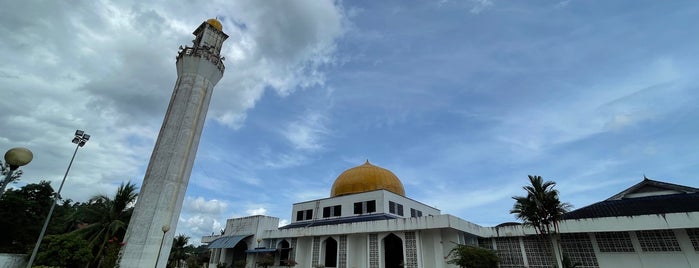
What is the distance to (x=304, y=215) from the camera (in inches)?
1316

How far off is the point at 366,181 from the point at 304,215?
26.0 ft

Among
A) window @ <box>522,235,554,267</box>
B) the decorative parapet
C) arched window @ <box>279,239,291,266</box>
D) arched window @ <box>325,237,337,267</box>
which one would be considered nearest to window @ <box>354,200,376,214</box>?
arched window @ <box>325,237,337,267</box>

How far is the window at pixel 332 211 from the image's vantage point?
3077cm

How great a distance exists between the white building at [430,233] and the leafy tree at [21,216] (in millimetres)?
18680

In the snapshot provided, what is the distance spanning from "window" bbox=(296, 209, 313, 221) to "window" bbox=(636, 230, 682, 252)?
25.6m

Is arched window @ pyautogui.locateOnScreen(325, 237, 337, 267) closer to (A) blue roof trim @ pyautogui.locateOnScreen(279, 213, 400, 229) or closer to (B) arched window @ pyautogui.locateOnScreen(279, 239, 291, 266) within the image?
(A) blue roof trim @ pyautogui.locateOnScreen(279, 213, 400, 229)

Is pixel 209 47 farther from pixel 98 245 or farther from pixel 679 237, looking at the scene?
pixel 679 237

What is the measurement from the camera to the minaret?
1922 cm

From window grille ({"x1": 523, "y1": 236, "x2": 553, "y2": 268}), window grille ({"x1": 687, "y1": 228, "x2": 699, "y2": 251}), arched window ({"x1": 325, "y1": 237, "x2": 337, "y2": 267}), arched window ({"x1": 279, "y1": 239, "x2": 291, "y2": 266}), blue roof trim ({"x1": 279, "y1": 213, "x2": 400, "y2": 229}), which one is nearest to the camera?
window grille ({"x1": 687, "y1": 228, "x2": 699, "y2": 251})

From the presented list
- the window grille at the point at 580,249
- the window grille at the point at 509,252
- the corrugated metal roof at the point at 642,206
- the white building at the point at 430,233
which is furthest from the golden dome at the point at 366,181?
the corrugated metal roof at the point at 642,206

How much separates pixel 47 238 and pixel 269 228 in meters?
17.8

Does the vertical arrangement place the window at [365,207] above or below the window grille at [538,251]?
above

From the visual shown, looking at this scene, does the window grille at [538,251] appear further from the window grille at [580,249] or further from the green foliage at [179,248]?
the green foliage at [179,248]

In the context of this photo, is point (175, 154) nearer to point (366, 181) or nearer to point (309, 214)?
point (309, 214)
